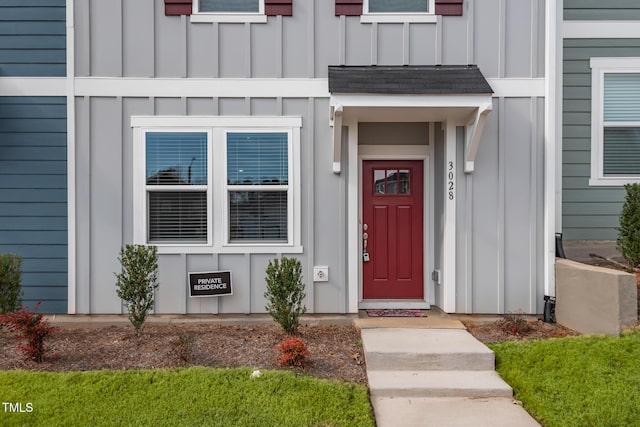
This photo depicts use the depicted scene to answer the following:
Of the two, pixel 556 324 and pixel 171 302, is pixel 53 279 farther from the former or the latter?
pixel 556 324

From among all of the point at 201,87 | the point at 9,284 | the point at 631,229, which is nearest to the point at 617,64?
the point at 631,229

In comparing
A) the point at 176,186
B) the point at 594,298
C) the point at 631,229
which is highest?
the point at 176,186

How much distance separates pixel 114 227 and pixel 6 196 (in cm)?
144

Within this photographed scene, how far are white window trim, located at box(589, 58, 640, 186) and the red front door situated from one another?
2.62 m

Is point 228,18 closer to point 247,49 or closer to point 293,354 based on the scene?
point 247,49

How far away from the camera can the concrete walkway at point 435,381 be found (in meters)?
3.45

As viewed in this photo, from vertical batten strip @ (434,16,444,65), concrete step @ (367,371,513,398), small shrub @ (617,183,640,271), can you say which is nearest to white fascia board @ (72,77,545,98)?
vertical batten strip @ (434,16,444,65)

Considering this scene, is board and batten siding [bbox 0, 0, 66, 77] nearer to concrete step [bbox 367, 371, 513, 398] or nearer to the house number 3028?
the house number 3028

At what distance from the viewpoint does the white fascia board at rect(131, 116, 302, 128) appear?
541 centimetres

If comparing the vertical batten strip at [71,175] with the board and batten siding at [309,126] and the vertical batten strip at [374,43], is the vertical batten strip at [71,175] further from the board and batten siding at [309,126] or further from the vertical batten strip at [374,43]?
the vertical batten strip at [374,43]

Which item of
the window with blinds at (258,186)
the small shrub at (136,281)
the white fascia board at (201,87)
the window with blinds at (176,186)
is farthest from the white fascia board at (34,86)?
the small shrub at (136,281)

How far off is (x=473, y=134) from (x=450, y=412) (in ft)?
10.5

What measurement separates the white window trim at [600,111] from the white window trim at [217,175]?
4312mm

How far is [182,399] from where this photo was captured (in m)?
3.48
